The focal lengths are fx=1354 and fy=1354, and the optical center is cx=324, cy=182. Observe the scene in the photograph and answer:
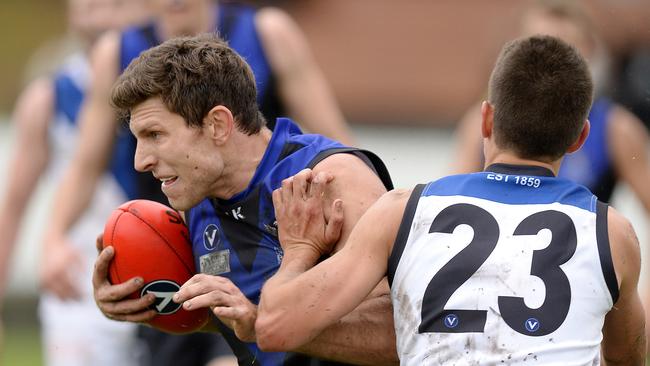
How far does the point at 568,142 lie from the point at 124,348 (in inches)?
200

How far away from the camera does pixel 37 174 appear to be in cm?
921

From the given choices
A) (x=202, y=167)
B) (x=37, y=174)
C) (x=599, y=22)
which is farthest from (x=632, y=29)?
(x=202, y=167)

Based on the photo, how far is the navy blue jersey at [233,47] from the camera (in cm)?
753

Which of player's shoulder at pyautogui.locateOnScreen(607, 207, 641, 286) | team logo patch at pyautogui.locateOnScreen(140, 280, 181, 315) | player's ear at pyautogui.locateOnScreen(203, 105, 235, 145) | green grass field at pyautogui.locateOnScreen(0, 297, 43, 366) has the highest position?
player's ear at pyautogui.locateOnScreen(203, 105, 235, 145)

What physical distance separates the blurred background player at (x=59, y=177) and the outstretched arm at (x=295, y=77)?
1.66 m

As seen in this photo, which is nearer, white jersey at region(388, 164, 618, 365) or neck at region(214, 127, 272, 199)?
white jersey at region(388, 164, 618, 365)

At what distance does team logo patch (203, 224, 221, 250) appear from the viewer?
5121 mm

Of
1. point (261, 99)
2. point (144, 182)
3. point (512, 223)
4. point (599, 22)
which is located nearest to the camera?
point (512, 223)

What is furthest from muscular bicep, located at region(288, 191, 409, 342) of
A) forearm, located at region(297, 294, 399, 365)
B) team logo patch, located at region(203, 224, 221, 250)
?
team logo patch, located at region(203, 224, 221, 250)

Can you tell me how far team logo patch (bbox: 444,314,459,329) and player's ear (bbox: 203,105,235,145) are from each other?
1.18 metres

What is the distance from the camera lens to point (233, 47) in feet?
24.6

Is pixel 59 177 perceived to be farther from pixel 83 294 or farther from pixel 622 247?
pixel 622 247

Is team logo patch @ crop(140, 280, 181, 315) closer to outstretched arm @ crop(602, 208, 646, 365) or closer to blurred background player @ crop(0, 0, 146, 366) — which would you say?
outstretched arm @ crop(602, 208, 646, 365)

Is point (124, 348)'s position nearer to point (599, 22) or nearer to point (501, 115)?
point (501, 115)
